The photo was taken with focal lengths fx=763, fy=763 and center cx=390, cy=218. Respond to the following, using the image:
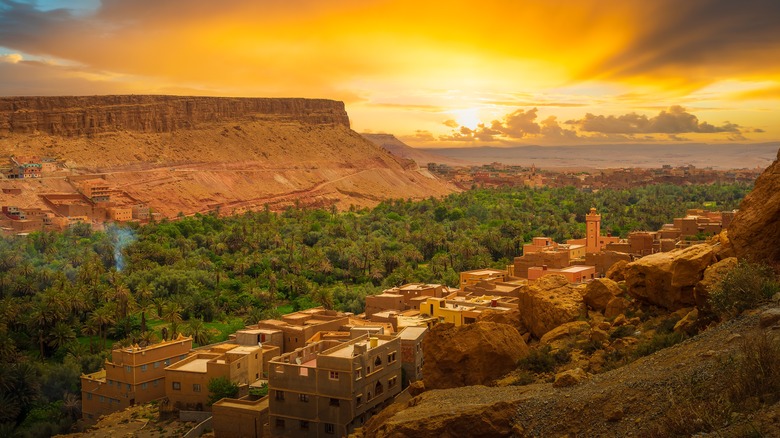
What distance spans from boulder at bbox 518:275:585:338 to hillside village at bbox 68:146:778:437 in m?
0.03

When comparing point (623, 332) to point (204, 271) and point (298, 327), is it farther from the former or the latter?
point (204, 271)

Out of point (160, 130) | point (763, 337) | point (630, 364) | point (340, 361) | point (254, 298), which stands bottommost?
point (254, 298)

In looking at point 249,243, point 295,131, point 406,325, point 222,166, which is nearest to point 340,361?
point 406,325

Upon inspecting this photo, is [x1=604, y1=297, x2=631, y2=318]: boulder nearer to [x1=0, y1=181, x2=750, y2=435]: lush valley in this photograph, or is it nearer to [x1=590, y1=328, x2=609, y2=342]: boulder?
[x1=590, y1=328, x2=609, y2=342]: boulder

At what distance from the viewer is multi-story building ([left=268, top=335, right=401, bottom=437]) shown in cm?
1655

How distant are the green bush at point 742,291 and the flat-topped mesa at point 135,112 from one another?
84.7 m

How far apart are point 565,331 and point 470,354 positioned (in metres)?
1.62

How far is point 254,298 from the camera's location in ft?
123

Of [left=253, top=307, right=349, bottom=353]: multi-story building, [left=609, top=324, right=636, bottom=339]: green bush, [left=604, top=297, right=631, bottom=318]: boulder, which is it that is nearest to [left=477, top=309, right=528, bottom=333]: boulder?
[left=604, top=297, right=631, bottom=318]: boulder

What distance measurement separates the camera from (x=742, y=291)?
30.1 feet

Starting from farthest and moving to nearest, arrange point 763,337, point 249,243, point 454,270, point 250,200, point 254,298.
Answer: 1. point 250,200
2. point 249,243
3. point 454,270
4. point 254,298
5. point 763,337

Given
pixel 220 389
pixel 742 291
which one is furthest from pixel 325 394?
pixel 742 291

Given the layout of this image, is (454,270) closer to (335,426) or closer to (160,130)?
(335,426)

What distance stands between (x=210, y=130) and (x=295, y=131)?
13.4 metres
